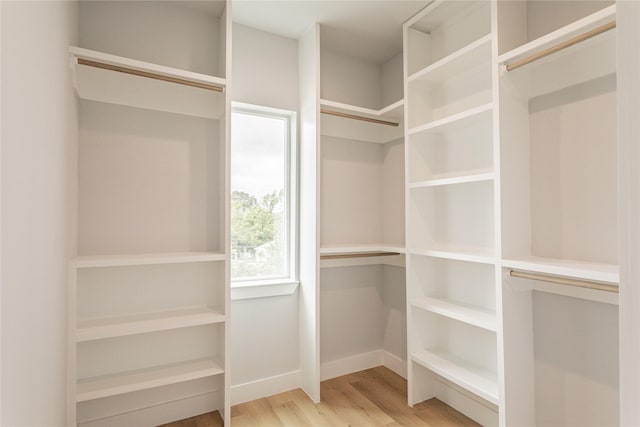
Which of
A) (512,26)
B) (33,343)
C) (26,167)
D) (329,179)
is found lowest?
(33,343)

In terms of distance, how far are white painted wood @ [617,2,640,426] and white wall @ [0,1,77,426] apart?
114 cm

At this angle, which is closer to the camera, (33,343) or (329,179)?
(33,343)

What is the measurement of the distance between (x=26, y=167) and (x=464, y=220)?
2.22m

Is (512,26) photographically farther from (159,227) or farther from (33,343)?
(33,343)

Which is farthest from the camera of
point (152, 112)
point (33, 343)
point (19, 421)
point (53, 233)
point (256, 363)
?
point (256, 363)

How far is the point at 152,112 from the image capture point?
209cm

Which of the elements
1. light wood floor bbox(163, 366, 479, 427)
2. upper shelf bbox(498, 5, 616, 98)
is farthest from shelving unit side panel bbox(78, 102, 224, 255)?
upper shelf bbox(498, 5, 616, 98)

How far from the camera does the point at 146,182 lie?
2068 millimetres

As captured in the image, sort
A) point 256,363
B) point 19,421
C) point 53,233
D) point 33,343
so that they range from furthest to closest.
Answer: point 256,363
point 53,233
point 33,343
point 19,421

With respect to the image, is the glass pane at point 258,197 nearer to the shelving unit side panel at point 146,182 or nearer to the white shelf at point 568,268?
the shelving unit side panel at point 146,182

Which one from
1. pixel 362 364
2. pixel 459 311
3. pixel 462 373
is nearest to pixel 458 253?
pixel 459 311

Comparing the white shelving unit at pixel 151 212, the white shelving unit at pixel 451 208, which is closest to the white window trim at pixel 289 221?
the white shelving unit at pixel 151 212

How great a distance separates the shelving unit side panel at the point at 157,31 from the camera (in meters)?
1.94

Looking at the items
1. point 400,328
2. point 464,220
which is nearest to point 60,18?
point 464,220
